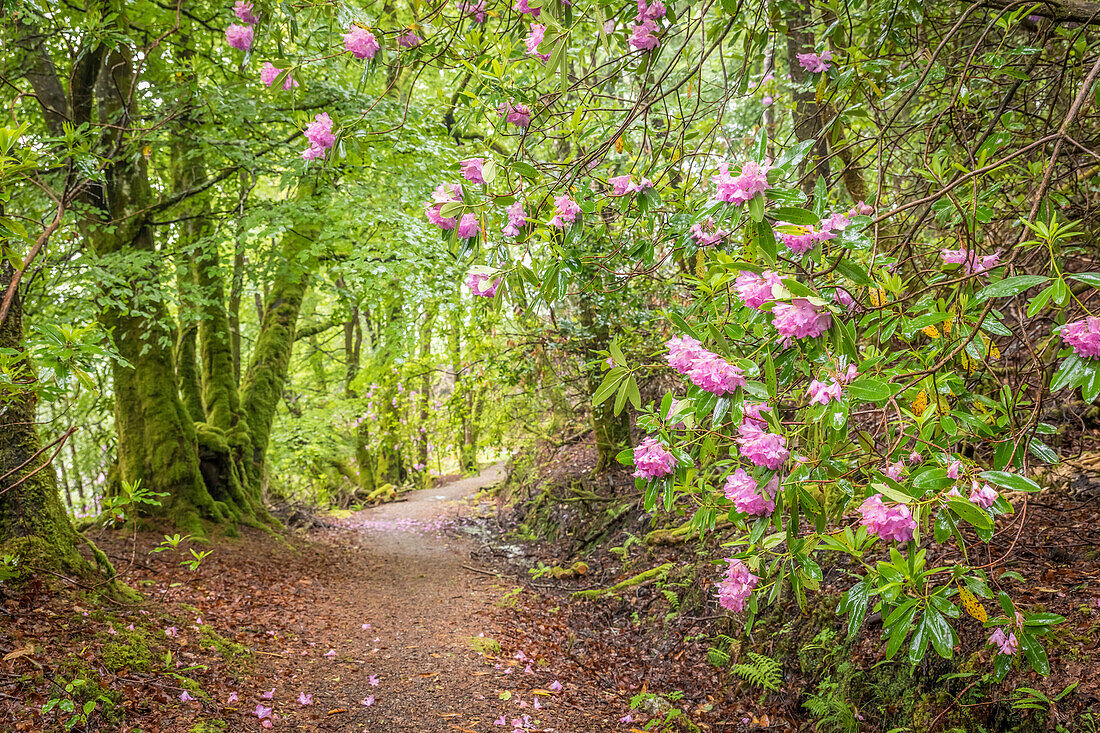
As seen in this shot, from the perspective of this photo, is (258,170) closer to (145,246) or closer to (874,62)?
(145,246)

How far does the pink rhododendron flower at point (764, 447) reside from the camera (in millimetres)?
1479

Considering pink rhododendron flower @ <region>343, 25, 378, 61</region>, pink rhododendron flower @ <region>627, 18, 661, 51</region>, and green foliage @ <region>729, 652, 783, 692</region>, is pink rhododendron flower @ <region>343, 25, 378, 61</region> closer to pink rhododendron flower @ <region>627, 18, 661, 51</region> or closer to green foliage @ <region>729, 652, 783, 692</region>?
pink rhododendron flower @ <region>627, 18, 661, 51</region>

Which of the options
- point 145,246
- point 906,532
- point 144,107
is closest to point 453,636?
point 906,532

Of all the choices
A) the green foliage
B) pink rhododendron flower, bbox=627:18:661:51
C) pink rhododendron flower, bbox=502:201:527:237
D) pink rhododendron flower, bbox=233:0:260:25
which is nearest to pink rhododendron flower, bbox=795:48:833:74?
pink rhododendron flower, bbox=627:18:661:51

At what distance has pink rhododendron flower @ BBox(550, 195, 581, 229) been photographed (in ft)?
6.82

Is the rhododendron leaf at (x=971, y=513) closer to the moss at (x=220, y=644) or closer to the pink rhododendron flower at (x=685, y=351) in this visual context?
the pink rhododendron flower at (x=685, y=351)

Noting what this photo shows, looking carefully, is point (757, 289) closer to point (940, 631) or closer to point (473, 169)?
point (940, 631)

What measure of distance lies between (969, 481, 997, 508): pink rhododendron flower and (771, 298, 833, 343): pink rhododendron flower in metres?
0.54

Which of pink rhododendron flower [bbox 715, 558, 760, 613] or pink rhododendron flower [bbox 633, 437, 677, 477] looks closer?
pink rhododendron flower [bbox 633, 437, 677, 477]

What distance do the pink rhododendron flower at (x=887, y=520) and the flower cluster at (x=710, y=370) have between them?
447mm

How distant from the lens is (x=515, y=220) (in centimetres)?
205

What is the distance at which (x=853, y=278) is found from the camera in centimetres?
150

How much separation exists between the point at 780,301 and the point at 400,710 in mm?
3505

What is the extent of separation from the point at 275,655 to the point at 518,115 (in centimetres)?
398
